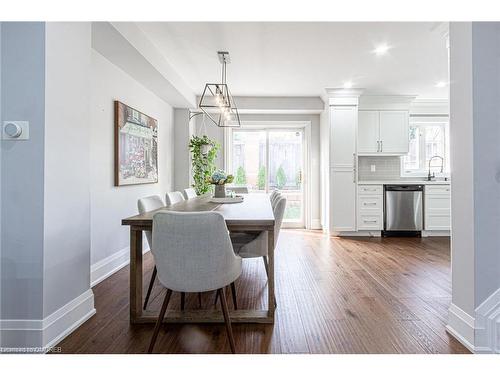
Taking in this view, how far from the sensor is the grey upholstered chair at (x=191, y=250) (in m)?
1.54

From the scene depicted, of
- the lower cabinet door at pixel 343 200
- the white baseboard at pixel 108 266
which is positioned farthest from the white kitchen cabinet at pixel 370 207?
the white baseboard at pixel 108 266

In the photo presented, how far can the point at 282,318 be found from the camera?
6.79 ft

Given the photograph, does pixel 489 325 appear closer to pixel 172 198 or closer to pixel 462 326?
pixel 462 326

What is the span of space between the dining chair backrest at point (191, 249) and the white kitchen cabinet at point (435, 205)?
4588 millimetres

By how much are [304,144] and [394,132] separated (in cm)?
164

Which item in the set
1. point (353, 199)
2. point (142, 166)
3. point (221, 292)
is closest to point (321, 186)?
point (353, 199)

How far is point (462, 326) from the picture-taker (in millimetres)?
1769

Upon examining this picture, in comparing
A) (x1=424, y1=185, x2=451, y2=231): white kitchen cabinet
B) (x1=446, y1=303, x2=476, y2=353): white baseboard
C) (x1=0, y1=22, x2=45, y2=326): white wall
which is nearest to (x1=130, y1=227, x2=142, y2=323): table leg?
(x1=0, y1=22, x2=45, y2=326): white wall

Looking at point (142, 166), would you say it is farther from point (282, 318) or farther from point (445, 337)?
point (445, 337)

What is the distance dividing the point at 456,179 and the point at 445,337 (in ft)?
3.22

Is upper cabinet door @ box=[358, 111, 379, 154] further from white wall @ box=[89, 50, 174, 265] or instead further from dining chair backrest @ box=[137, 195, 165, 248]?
dining chair backrest @ box=[137, 195, 165, 248]

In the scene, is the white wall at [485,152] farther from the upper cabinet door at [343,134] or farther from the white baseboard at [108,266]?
the upper cabinet door at [343,134]

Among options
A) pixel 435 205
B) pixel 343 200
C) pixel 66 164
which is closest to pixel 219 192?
pixel 66 164
